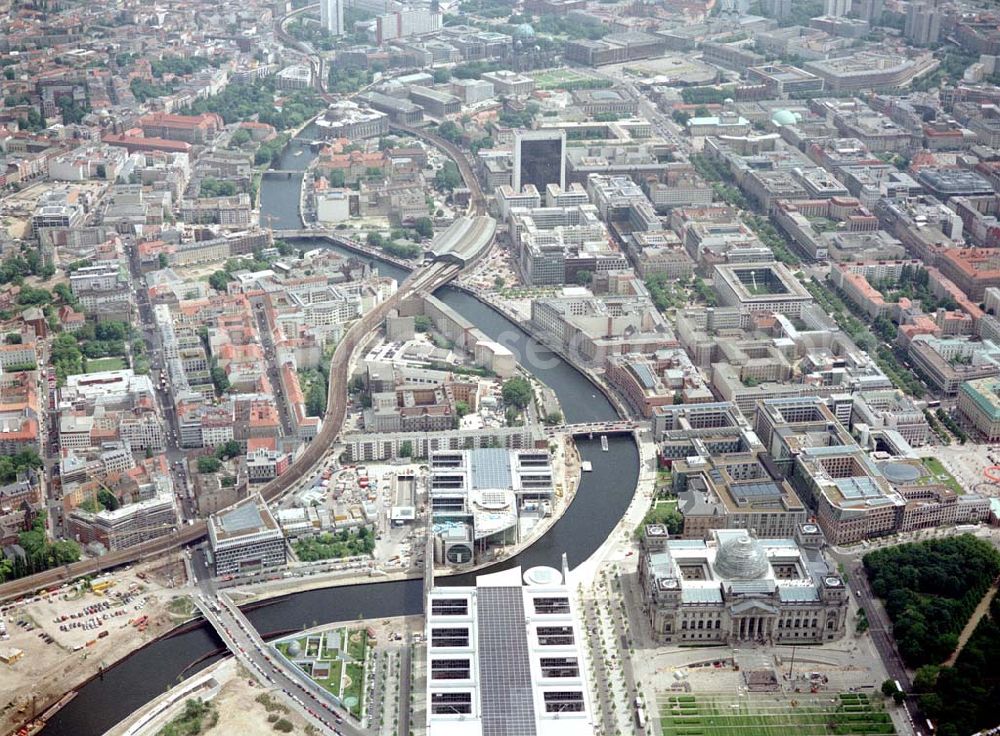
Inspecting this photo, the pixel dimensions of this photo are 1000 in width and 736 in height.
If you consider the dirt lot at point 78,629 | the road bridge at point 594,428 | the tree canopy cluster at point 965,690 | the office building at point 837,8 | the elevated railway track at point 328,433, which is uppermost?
the office building at point 837,8

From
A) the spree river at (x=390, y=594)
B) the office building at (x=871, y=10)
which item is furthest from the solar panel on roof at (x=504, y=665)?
the office building at (x=871, y=10)

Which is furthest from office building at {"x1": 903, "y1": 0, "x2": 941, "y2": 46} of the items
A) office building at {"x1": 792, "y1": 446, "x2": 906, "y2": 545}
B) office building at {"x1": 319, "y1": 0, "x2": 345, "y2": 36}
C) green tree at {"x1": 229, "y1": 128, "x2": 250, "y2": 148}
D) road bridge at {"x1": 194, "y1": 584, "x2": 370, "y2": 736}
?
road bridge at {"x1": 194, "y1": 584, "x2": 370, "y2": 736}

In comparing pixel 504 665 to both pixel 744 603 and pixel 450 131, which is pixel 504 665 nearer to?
pixel 744 603

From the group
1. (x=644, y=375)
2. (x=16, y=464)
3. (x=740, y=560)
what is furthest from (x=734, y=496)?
(x=16, y=464)

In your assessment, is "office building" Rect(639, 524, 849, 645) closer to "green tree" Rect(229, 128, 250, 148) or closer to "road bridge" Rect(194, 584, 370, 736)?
"road bridge" Rect(194, 584, 370, 736)

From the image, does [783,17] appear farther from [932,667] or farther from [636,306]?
[932,667]

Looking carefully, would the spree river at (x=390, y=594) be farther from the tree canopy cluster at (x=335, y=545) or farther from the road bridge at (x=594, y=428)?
the tree canopy cluster at (x=335, y=545)
